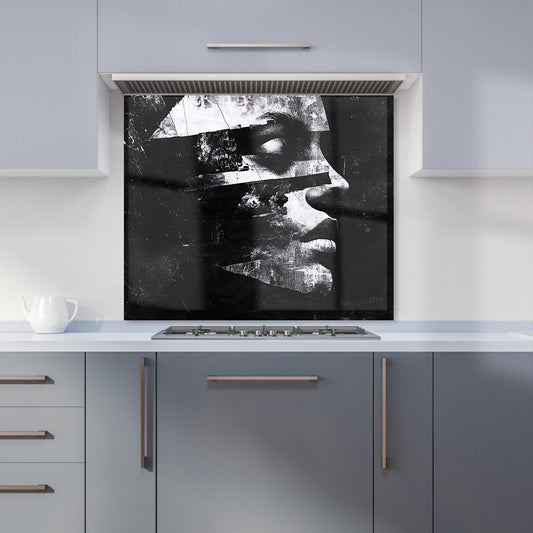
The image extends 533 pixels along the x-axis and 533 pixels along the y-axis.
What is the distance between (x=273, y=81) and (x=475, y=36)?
837 millimetres

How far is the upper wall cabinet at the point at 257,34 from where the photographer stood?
2.21m

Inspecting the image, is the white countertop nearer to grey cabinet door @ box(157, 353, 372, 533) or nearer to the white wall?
grey cabinet door @ box(157, 353, 372, 533)

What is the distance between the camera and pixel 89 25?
2.21 metres

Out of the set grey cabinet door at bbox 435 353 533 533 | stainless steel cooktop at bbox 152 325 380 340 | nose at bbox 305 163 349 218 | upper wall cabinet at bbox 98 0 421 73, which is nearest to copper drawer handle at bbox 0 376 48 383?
stainless steel cooktop at bbox 152 325 380 340

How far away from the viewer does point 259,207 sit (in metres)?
2.56

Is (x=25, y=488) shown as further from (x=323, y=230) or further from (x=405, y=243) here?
(x=405, y=243)

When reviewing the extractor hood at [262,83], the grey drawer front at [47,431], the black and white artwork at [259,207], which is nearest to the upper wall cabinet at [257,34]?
the extractor hood at [262,83]

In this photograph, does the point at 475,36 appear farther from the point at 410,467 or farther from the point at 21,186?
the point at 21,186

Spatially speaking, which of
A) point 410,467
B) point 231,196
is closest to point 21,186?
point 231,196

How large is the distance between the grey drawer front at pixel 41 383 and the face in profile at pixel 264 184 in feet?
2.70

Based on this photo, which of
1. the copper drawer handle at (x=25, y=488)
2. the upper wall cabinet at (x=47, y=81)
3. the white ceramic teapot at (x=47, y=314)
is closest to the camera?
the copper drawer handle at (x=25, y=488)

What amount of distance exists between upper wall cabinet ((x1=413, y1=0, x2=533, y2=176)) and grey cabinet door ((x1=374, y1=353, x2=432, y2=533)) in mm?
886

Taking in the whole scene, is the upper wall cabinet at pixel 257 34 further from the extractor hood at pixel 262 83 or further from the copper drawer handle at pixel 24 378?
the copper drawer handle at pixel 24 378

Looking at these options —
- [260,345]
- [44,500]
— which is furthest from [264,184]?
[44,500]
